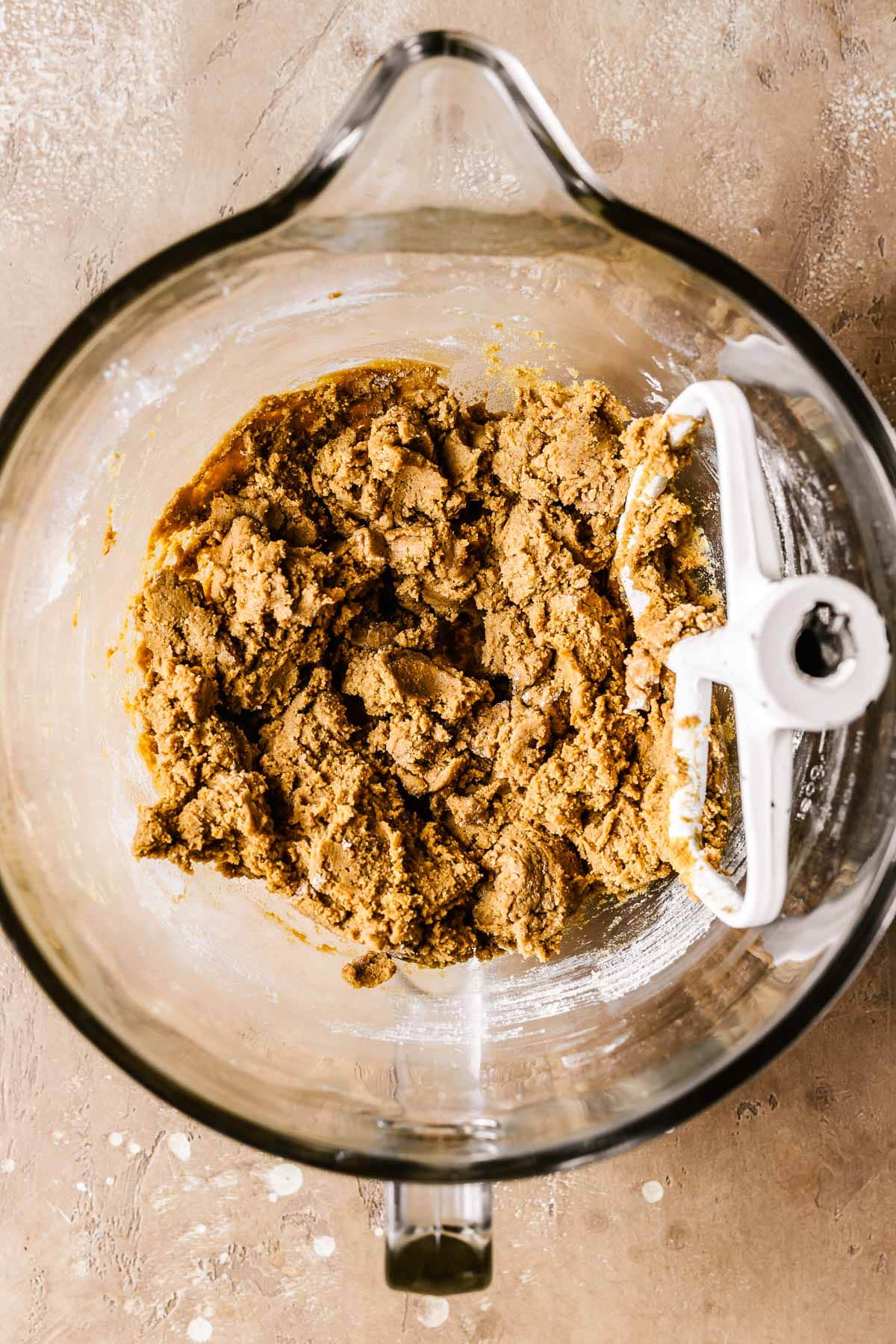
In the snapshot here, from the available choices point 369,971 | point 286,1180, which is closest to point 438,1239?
point 369,971

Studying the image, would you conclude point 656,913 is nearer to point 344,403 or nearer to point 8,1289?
point 344,403

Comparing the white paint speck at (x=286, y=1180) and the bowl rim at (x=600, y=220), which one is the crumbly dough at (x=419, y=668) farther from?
the white paint speck at (x=286, y=1180)

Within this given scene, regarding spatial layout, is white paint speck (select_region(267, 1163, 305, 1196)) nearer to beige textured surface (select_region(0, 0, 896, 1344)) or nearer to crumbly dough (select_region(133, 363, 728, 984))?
beige textured surface (select_region(0, 0, 896, 1344))

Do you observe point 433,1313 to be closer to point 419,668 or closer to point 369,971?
point 369,971

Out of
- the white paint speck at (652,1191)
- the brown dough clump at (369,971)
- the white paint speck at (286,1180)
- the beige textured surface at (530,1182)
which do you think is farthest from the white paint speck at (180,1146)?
the white paint speck at (652,1191)

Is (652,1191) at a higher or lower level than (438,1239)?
lower
